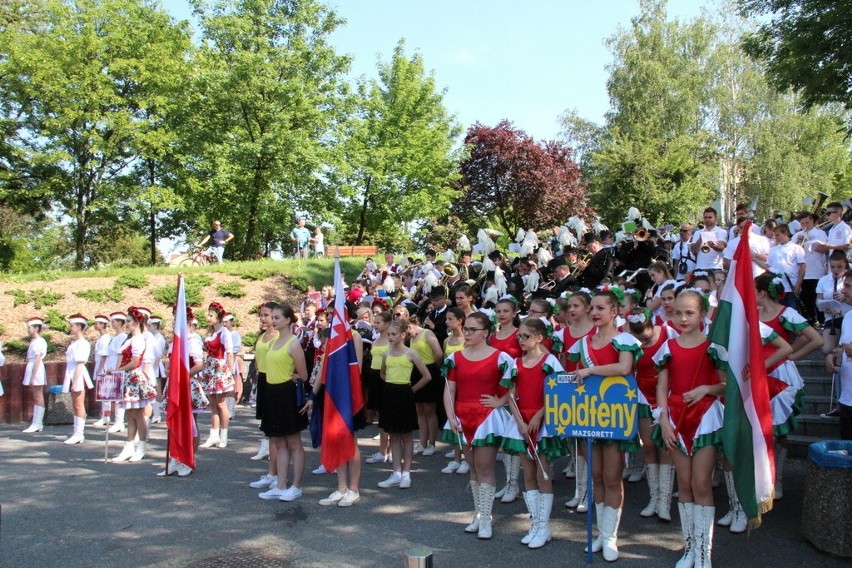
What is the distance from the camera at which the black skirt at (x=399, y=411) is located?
751 centimetres

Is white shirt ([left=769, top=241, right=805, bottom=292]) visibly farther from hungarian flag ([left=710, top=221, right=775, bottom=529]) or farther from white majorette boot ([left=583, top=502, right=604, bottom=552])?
white majorette boot ([left=583, top=502, right=604, bottom=552])

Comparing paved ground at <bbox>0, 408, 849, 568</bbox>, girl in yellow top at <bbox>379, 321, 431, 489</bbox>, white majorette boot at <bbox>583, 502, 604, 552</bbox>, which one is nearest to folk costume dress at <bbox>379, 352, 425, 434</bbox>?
girl in yellow top at <bbox>379, 321, 431, 489</bbox>

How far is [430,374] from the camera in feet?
27.4

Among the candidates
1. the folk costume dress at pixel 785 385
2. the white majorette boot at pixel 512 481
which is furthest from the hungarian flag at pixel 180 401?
the folk costume dress at pixel 785 385

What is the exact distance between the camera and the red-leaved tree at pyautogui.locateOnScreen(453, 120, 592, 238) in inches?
1312

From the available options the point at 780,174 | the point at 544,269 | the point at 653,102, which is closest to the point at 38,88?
the point at 544,269

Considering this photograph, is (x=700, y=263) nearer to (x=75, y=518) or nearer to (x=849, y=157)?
(x=75, y=518)

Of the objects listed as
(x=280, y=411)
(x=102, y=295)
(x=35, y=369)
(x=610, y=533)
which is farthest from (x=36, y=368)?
(x=610, y=533)

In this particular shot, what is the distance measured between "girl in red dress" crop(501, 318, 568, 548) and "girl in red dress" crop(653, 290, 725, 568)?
860mm

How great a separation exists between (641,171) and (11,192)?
2513 centimetres

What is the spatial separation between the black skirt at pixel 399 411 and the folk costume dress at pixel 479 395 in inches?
62.1

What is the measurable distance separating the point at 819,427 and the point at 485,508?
4013 millimetres

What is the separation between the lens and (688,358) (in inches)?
198

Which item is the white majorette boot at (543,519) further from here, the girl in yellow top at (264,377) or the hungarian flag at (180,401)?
the hungarian flag at (180,401)
